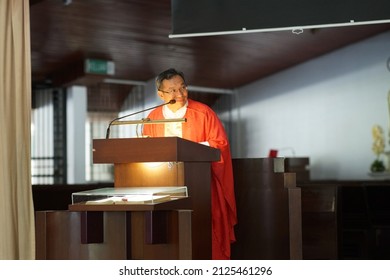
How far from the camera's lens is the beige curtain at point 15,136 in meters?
3.71

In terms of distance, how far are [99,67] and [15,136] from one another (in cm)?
540

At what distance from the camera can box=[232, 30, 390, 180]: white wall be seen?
9953 mm

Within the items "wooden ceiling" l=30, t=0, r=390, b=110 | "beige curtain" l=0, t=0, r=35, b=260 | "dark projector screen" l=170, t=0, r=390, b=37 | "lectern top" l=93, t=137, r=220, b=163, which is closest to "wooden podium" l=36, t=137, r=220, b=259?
"lectern top" l=93, t=137, r=220, b=163

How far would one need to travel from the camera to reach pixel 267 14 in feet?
13.9

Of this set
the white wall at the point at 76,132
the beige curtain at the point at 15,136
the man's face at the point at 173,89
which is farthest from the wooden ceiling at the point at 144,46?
the man's face at the point at 173,89

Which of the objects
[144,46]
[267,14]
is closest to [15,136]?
[267,14]

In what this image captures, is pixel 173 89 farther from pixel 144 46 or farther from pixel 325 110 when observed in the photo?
pixel 325 110

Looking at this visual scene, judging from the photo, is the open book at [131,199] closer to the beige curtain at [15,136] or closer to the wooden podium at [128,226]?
the wooden podium at [128,226]

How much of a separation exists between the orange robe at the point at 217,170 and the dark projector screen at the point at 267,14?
2.15 ft

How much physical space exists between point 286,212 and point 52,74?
6362mm

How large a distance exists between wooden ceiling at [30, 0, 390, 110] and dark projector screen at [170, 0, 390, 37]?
2.38 m

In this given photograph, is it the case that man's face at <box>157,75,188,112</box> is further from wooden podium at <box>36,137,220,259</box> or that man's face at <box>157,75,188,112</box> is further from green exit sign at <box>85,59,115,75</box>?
green exit sign at <box>85,59,115,75</box>
